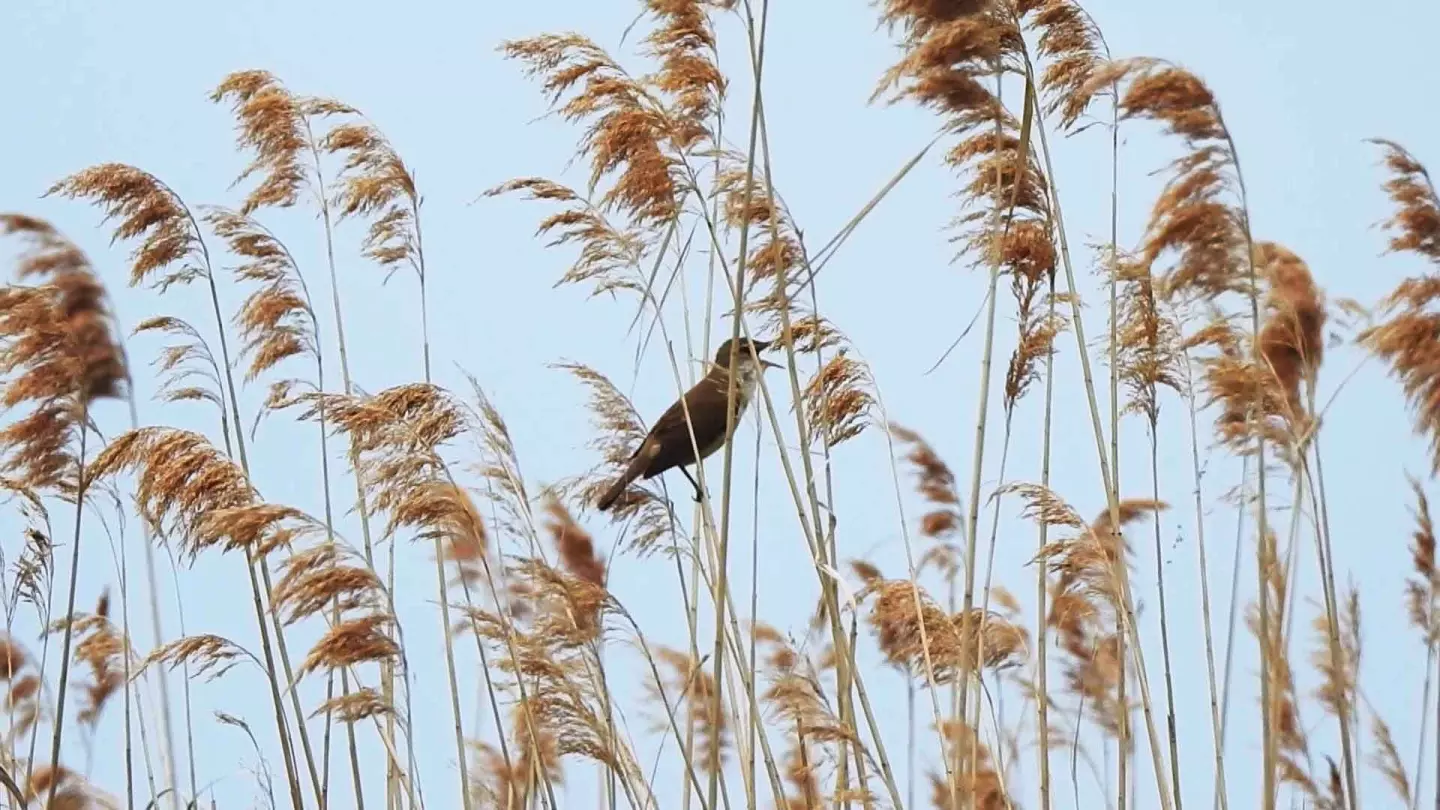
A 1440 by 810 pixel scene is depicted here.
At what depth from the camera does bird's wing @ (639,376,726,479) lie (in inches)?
219

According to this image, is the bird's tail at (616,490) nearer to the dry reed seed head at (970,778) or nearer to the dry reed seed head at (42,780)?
the dry reed seed head at (970,778)

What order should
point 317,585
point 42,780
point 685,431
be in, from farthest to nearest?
point 685,431, point 42,780, point 317,585

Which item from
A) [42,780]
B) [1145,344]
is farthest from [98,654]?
[1145,344]

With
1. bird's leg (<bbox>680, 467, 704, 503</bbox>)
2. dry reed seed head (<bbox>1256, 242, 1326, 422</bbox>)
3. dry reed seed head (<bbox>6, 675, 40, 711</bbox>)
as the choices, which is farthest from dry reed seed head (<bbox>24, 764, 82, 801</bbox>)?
dry reed seed head (<bbox>1256, 242, 1326, 422</bbox>)

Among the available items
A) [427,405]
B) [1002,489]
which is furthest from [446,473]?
[1002,489]

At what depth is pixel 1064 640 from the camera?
210 inches

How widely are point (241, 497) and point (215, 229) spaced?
1747 millimetres

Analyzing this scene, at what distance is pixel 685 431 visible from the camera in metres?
5.68

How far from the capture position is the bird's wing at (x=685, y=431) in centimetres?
557

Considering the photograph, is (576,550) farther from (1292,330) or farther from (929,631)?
(1292,330)

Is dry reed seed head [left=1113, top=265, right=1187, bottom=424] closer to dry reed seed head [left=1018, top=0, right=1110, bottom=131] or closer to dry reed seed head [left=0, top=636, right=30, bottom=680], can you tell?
dry reed seed head [left=1018, top=0, right=1110, bottom=131]

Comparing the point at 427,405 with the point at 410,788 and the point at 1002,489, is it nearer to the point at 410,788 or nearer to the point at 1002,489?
the point at 410,788

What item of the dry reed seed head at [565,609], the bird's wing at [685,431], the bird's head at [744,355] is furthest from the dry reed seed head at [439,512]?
the bird's wing at [685,431]

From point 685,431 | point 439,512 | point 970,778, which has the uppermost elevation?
point 685,431
